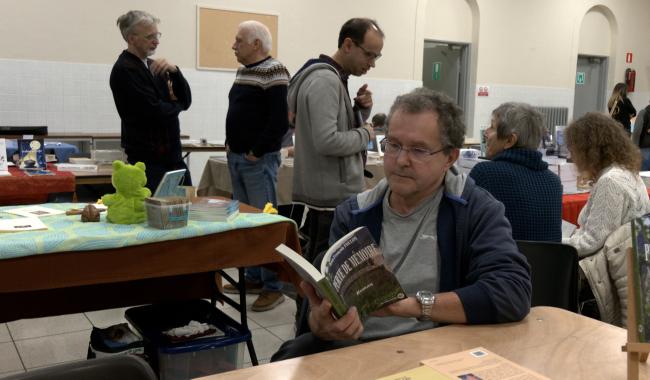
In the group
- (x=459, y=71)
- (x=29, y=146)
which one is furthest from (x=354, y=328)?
(x=459, y=71)

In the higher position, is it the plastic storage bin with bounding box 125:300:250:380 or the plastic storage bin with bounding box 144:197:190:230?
the plastic storage bin with bounding box 144:197:190:230

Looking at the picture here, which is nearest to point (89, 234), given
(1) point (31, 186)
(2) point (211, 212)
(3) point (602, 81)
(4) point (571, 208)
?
(2) point (211, 212)

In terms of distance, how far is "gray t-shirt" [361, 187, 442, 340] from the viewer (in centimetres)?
174

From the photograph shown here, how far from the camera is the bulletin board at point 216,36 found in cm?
767

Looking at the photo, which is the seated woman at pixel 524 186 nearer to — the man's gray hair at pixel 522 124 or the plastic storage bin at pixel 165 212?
the man's gray hair at pixel 522 124

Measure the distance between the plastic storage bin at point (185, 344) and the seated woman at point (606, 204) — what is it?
143 centimetres

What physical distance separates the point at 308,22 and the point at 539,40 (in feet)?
14.4

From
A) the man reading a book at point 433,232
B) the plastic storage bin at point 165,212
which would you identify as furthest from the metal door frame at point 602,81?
the man reading a book at point 433,232

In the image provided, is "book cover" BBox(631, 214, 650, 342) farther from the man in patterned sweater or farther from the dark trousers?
the man in patterned sweater

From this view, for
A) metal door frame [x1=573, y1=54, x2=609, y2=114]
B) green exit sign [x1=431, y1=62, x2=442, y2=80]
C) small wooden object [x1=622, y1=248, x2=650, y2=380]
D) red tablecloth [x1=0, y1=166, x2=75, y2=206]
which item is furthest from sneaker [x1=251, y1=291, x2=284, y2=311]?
metal door frame [x1=573, y1=54, x2=609, y2=114]

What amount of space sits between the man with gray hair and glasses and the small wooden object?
2703mm

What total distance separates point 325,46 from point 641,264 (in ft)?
25.4

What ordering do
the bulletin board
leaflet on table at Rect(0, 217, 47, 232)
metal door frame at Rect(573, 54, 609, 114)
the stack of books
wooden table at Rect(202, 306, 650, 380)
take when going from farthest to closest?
metal door frame at Rect(573, 54, 609, 114)
the bulletin board
the stack of books
leaflet on table at Rect(0, 217, 47, 232)
wooden table at Rect(202, 306, 650, 380)

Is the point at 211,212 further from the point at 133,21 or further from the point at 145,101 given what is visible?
the point at 133,21
